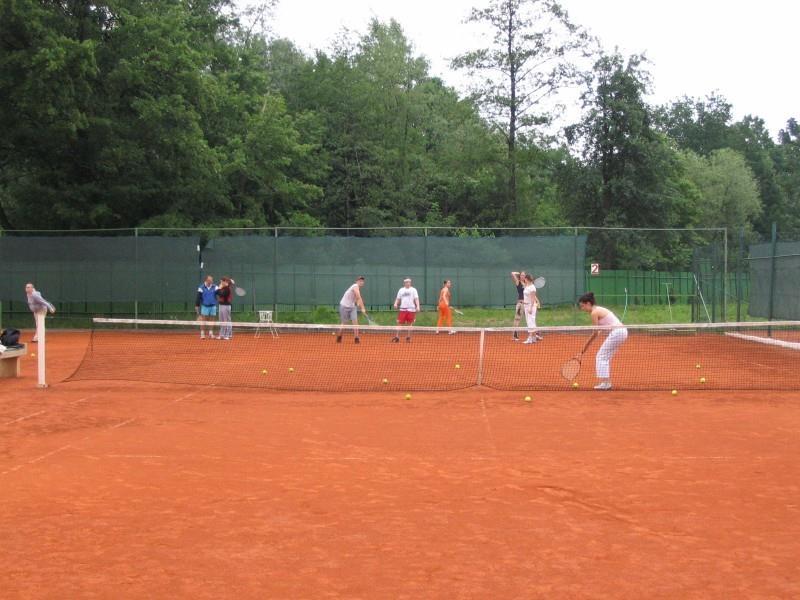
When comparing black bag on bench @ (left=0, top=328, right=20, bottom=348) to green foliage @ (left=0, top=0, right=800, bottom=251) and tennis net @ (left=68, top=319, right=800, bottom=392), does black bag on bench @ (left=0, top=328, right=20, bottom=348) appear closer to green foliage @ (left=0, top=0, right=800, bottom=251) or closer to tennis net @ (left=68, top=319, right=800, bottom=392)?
tennis net @ (left=68, top=319, right=800, bottom=392)

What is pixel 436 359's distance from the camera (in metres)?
15.4

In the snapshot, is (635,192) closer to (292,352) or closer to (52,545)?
(292,352)

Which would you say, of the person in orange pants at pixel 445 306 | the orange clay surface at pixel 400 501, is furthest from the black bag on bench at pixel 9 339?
the person in orange pants at pixel 445 306

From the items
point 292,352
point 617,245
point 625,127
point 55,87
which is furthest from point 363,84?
point 292,352

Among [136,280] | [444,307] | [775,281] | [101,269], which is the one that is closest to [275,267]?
[136,280]

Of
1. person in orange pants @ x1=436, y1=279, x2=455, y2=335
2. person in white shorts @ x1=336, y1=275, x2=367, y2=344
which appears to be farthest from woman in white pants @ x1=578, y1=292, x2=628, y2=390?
person in white shorts @ x1=336, y1=275, x2=367, y2=344

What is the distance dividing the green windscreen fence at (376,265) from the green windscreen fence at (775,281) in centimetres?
529

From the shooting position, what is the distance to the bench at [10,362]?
484 inches

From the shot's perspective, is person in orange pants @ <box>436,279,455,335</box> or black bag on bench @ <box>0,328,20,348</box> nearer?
black bag on bench @ <box>0,328,20,348</box>

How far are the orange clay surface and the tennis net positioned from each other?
2070 mm

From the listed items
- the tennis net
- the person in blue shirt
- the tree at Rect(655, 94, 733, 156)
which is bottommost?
the tennis net

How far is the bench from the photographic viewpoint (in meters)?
12.3

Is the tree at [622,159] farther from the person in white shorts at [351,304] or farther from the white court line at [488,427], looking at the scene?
the white court line at [488,427]

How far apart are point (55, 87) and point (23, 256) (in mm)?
4745
